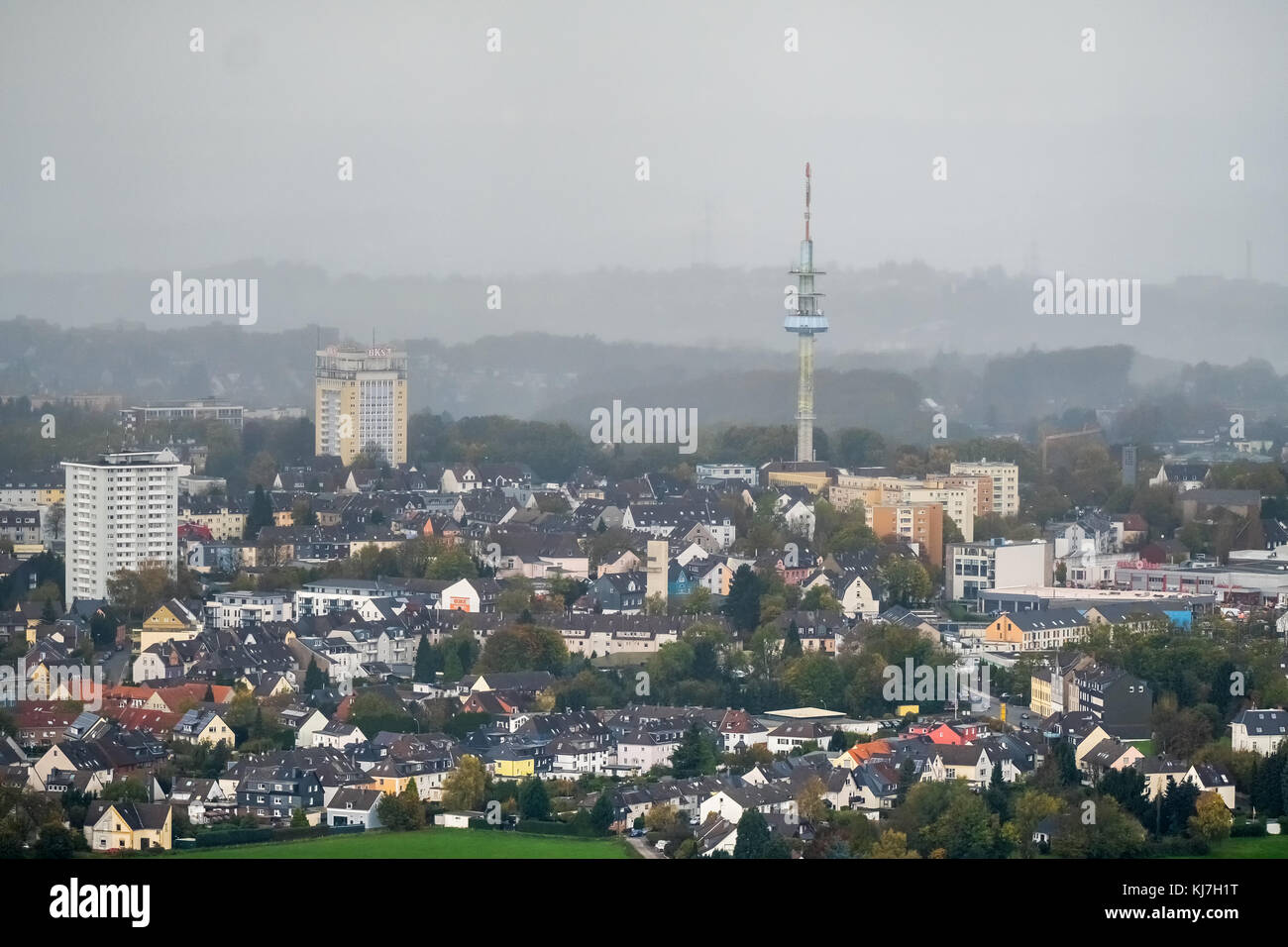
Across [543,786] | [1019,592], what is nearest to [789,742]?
[543,786]

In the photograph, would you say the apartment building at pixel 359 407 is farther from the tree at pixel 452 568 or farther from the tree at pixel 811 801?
the tree at pixel 811 801

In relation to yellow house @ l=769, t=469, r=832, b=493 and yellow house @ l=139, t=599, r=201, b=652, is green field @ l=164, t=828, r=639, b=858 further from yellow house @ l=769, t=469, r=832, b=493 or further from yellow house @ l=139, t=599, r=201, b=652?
yellow house @ l=769, t=469, r=832, b=493

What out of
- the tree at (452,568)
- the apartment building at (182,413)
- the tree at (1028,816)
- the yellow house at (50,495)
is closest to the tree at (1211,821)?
the tree at (1028,816)

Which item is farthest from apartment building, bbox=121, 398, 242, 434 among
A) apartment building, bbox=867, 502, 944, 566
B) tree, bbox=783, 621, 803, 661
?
tree, bbox=783, 621, 803, 661

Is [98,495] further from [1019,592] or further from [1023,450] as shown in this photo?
[1023,450]

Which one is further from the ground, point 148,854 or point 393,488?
point 393,488

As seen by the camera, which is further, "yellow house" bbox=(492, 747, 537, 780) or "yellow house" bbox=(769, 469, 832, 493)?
"yellow house" bbox=(769, 469, 832, 493)

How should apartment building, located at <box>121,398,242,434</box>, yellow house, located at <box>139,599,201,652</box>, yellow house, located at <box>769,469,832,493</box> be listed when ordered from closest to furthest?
yellow house, located at <box>139,599,201,652</box> < yellow house, located at <box>769,469,832,493</box> < apartment building, located at <box>121,398,242,434</box>
